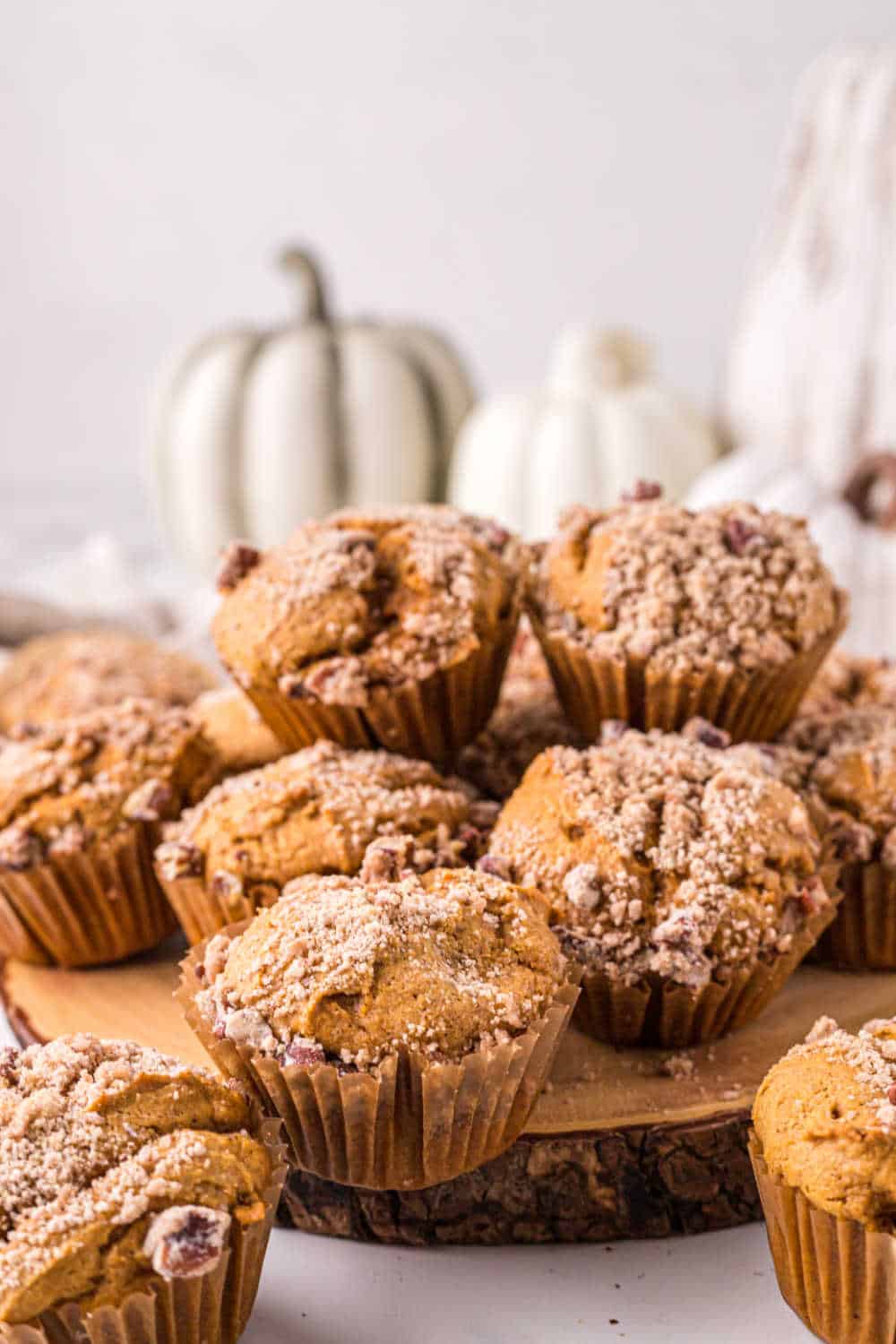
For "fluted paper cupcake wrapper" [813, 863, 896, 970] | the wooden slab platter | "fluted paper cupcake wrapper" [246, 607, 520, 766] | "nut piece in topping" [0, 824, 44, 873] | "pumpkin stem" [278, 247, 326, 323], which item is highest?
"pumpkin stem" [278, 247, 326, 323]

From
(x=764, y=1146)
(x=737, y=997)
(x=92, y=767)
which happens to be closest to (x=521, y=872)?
(x=737, y=997)

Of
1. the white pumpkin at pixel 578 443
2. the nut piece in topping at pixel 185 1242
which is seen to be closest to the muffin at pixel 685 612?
the nut piece in topping at pixel 185 1242

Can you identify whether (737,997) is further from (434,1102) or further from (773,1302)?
(434,1102)

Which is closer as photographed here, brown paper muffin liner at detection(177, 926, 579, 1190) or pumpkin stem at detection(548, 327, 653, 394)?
brown paper muffin liner at detection(177, 926, 579, 1190)

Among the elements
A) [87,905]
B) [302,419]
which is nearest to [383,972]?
[87,905]

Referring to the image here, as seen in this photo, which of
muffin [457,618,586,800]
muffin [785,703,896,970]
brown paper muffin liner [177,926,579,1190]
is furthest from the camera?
muffin [457,618,586,800]

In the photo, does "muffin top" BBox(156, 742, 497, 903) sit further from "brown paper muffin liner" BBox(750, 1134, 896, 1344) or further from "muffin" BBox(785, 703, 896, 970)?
"brown paper muffin liner" BBox(750, 1134, 896, 1344)

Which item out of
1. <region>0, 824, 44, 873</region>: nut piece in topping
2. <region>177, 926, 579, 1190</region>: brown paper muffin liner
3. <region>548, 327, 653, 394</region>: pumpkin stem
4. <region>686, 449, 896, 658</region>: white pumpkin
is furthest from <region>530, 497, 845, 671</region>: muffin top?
<region>548, 327, 653, 394</region>: pumpkin stem
